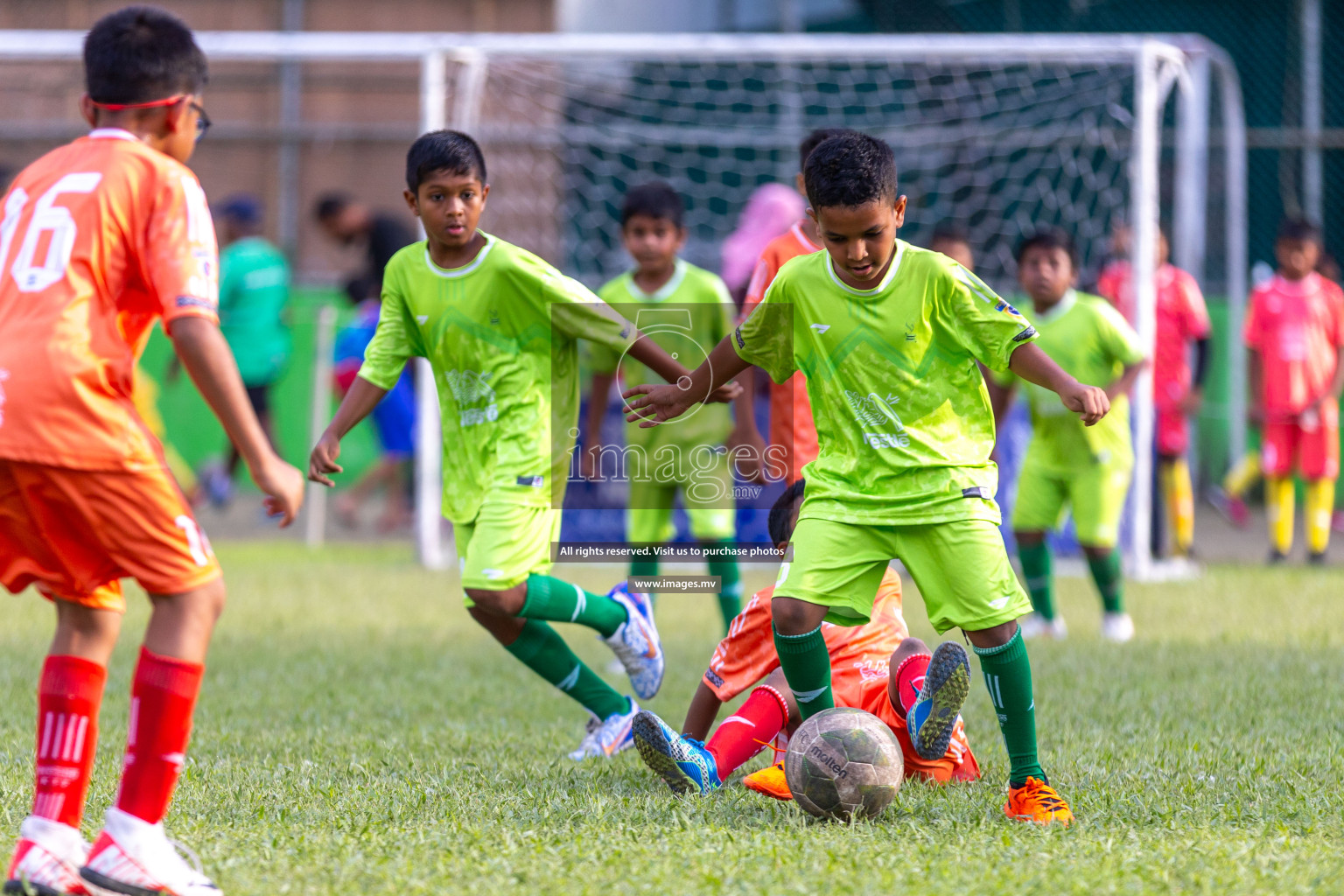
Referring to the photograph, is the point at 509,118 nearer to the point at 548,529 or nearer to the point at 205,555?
the point at 548,529

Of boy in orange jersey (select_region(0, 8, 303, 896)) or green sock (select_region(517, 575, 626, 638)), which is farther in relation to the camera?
green sock (select_region(517, 575, 626, 638))

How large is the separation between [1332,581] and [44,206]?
7.72 m

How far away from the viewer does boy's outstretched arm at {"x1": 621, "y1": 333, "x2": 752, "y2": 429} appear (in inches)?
147

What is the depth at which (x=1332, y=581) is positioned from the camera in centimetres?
842

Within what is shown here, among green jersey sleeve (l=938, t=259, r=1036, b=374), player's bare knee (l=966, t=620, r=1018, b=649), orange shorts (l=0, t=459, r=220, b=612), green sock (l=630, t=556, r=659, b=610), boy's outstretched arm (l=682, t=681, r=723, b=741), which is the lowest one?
green sock (l=630, t=556, r=659, b=610)

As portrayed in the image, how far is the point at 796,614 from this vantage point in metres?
3.47

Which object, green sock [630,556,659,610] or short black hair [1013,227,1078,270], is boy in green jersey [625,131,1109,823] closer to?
green sock [630,556,659,610]

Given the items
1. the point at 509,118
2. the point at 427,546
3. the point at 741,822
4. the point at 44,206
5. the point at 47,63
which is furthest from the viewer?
the point at 47,63

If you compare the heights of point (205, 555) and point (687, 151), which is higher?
point (687, 151)

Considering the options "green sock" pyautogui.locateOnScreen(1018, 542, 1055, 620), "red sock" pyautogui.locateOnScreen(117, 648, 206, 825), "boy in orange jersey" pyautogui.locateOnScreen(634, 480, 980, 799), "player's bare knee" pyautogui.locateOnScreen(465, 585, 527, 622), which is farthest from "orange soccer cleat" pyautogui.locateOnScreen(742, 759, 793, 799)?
"green sock" pyautogui.locateOnScreen(1018, 542, 1055, 620)

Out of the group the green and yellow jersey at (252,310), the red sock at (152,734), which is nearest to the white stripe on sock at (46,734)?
the red sock at (152,734)

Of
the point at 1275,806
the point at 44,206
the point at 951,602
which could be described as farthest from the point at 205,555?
the point at 1275,806

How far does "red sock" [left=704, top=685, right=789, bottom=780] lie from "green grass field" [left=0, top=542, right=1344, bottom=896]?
0.16 m

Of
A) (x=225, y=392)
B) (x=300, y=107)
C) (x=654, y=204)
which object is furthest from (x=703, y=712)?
(x=300, y=107)
